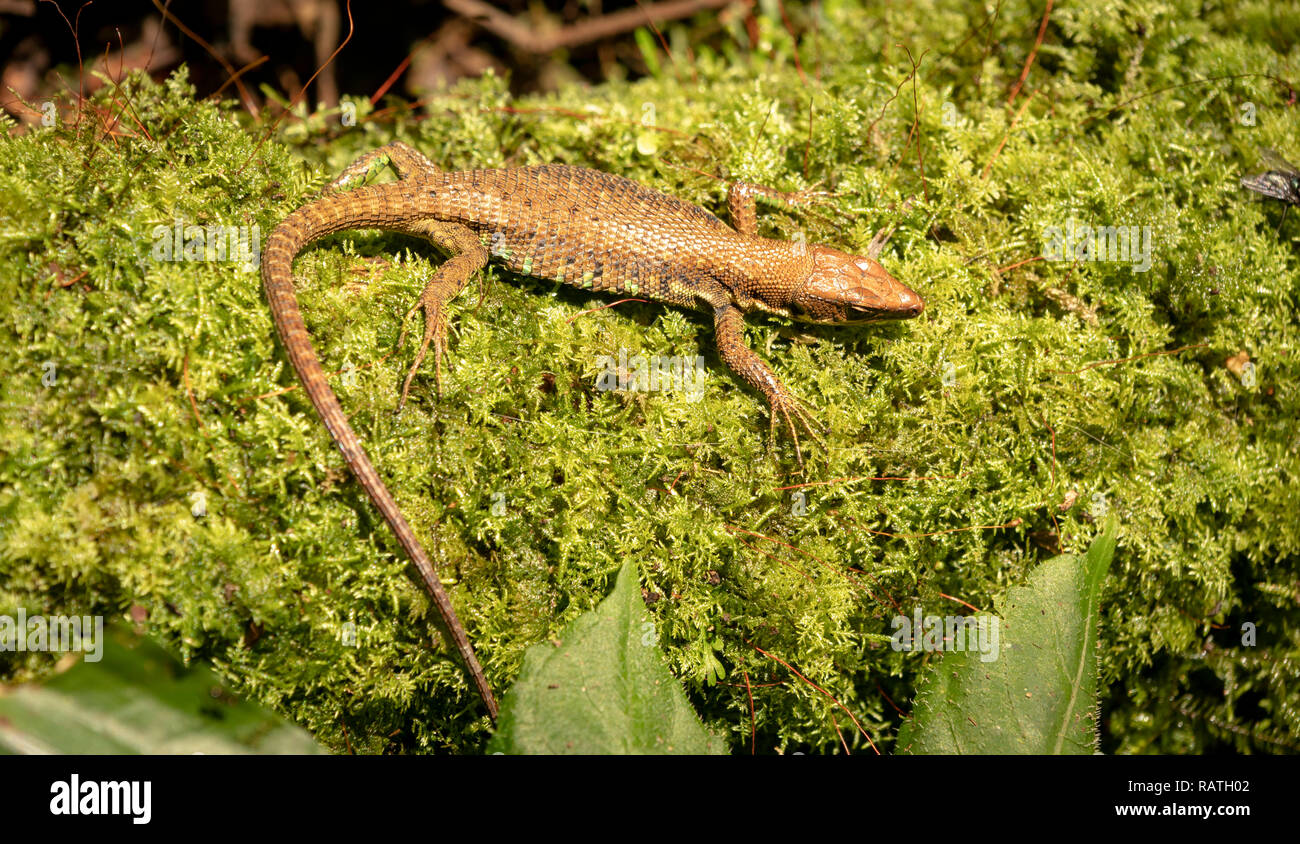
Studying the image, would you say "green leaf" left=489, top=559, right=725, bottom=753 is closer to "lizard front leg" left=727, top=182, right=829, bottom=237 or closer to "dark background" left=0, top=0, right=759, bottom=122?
"lizard front leg" left=727, top=182, right=829, bottom=237

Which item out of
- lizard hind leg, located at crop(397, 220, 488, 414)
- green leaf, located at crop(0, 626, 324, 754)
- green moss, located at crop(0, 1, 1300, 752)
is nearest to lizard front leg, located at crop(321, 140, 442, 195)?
green moss, located at crop(0, 1, 1300, 752)

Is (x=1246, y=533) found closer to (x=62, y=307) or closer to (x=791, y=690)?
(x=791, y=690)

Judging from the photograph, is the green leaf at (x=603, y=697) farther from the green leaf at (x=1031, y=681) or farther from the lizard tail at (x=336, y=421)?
the green leaf at (x=1031, y=681)

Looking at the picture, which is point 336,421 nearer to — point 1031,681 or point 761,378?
point 761,378

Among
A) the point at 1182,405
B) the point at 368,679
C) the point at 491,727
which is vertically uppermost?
the point at 1182,405
